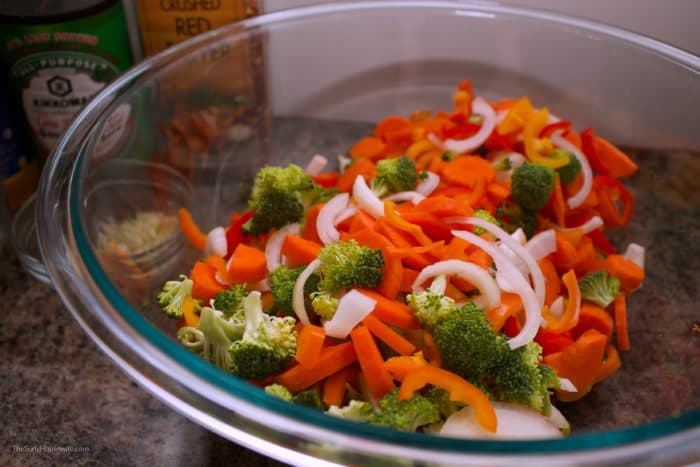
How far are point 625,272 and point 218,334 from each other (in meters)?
0.84

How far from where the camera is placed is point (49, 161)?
1164 millimetres

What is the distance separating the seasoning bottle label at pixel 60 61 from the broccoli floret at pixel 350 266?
714 mm

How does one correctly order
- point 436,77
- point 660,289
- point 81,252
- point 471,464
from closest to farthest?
point 471,464 → point 81,252 → point 660,289 → point 436,77

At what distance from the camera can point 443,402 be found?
1.00 meters

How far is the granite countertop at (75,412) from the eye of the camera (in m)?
1.20

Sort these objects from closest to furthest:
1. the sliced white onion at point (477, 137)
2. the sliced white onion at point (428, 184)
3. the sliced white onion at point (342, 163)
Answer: the sliced white onion at point (428, 184) → the sliced white onion at point (477, 137) → the sliced white onion at point (342, 163)

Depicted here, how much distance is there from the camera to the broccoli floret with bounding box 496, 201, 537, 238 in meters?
1.39

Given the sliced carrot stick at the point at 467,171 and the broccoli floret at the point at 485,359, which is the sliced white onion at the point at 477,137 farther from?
the broccoli floret at the point at 485,359

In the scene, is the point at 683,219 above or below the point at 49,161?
below

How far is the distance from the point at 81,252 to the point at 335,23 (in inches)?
37.0

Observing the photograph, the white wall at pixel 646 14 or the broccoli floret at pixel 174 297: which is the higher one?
the white wall at pixel 646 14

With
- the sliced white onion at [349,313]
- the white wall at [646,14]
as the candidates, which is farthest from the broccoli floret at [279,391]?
the white wall at [646,14]

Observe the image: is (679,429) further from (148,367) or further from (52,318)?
(52,318)

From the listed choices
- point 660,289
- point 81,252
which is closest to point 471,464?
point 81,252
